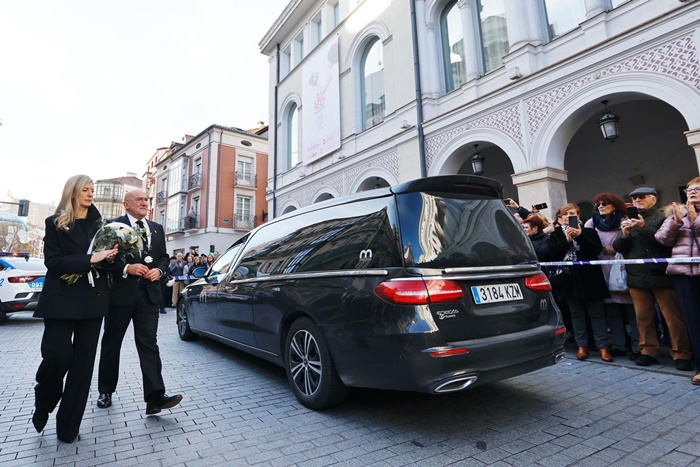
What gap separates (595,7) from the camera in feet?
26.6

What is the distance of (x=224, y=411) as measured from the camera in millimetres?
3408

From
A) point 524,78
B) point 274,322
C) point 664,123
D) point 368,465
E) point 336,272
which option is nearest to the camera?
point 368,465

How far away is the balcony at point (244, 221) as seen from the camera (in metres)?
31.9

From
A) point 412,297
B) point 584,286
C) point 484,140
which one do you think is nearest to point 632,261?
point 584,286

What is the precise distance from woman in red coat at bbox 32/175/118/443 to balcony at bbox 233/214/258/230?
2953cm

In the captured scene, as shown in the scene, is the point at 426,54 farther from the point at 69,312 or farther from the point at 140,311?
the point at 69,312

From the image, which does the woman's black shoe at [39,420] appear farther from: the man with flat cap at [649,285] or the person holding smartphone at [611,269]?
the person holding smartphone at [611,269]

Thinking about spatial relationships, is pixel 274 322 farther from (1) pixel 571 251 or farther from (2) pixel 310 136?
(2) pixel 310 136

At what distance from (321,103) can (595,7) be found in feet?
34.2

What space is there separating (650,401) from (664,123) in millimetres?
10694

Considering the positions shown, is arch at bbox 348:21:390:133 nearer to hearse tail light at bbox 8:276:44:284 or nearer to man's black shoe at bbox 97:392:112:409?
hearse tail light at bbox 8:276:44:284

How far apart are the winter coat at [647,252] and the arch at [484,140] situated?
189 inches

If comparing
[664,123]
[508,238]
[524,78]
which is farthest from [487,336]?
[664,123]

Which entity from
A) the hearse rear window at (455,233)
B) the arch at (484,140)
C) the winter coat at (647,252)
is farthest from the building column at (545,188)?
the hearse rear window at (455,233)
